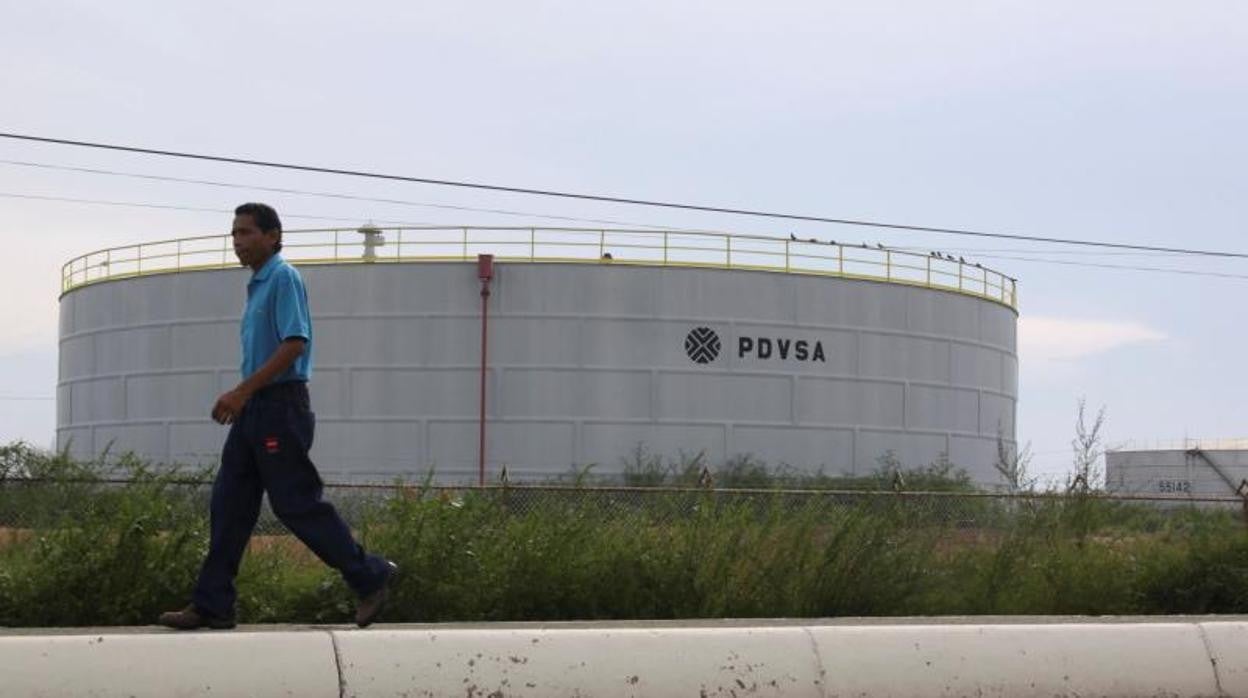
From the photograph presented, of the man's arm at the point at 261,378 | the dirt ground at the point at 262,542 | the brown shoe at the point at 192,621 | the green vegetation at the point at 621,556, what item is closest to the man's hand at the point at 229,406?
the man's arm at the point at 261,378

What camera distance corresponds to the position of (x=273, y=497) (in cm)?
580

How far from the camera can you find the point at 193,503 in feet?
26.8

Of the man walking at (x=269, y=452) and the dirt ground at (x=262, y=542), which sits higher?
the man walking at (x=269, y=452)

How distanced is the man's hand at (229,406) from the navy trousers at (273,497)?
0.20 ft

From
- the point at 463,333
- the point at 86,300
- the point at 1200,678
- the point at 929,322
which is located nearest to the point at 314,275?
the point at 463,333

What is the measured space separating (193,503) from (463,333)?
21.1 metres

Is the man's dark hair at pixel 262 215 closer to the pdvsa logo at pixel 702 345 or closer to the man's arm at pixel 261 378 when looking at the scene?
the man's arm at pixel 261 378

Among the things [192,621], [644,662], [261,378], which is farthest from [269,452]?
[644,662]

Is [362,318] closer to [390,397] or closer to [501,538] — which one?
[390,397]

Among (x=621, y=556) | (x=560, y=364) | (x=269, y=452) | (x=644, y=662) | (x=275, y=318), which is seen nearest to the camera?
(x=644, y=662)

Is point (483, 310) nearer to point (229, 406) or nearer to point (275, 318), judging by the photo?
point (275, 318)

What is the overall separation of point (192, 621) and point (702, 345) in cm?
2415

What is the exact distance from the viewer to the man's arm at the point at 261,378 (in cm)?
574

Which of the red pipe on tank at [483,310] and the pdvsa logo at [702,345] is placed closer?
the red pipe on tank at [483,310]
